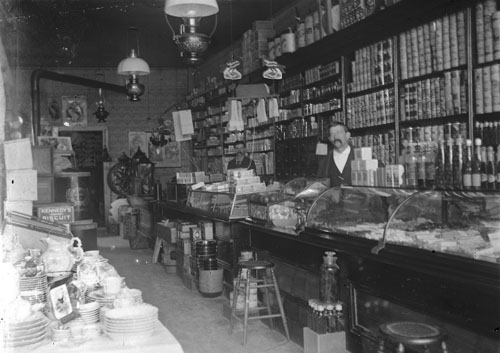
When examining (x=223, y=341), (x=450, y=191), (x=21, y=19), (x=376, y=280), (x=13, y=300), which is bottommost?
(x=223, y=341)

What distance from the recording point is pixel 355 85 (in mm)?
6996

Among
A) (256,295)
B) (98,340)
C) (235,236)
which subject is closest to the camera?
(98,340)

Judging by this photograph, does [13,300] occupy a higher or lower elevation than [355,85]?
lower

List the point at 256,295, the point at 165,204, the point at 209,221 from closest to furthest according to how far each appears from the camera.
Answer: the point at 256,295, the point at 209,221, the point at 165,204

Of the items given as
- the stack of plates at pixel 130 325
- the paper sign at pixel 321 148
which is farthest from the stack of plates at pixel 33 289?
the paper sign at pixel 321 148

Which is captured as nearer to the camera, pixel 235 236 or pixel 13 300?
pixel 13 300

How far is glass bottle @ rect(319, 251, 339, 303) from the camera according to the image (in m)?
3.81

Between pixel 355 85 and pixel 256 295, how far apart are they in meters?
3.21

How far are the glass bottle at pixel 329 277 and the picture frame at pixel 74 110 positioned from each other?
1194cm

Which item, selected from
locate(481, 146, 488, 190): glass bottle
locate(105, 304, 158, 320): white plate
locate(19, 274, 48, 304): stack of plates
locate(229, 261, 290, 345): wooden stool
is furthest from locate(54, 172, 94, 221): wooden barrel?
locate(481, 146, 488, 190): glass bottle

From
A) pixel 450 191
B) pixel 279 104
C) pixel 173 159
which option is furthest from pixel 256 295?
pixel 173 159

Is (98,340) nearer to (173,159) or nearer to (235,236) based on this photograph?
(235,236)

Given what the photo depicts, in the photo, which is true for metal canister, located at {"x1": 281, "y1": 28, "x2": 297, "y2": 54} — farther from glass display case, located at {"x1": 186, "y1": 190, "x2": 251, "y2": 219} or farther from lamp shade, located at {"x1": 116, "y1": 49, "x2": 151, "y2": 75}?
glass display case, located at {"x1": 186, "y1": 190, "x2": 251, "y2": 219}

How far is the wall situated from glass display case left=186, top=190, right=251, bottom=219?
23.4ft
